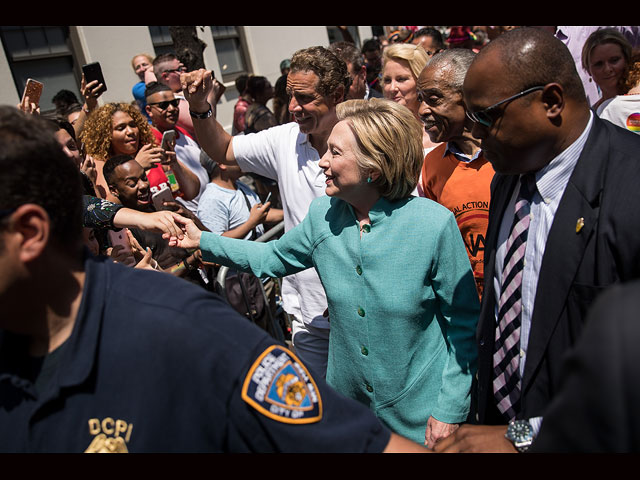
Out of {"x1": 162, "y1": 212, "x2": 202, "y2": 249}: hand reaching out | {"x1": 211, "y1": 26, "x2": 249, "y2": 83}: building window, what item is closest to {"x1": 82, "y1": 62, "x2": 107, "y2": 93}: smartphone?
{"x1": 162, "y1": 212, "x2": 202, "y2": 249}: hand reaching out

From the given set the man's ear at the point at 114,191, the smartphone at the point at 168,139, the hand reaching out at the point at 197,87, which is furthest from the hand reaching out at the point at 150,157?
the hand reaching out at the point at 197,87

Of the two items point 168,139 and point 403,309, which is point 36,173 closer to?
point 403,309

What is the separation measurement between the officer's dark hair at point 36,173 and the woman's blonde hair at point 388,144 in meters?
1.32

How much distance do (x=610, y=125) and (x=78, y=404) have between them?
1.86 metres

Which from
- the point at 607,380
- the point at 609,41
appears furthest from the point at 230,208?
the point at 607,380

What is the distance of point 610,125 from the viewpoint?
1.74 metres

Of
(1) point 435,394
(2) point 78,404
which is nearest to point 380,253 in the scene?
(1) point 435,394

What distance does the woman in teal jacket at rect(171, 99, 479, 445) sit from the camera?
7.16 ft

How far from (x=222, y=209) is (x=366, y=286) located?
2.30 metres

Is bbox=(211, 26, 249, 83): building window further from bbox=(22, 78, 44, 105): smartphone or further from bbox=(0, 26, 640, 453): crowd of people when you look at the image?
bbox=(0, 26, 640, 453): crowd of people

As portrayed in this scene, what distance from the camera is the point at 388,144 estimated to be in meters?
2.24

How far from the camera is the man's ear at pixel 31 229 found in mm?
1103

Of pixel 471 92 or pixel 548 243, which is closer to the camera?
pixel 548 243

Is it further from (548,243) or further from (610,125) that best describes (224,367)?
(610,125)
